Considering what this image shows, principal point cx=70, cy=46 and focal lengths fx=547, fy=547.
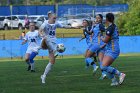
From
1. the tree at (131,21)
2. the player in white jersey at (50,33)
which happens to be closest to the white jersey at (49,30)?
the player in white jersey at (50,33)

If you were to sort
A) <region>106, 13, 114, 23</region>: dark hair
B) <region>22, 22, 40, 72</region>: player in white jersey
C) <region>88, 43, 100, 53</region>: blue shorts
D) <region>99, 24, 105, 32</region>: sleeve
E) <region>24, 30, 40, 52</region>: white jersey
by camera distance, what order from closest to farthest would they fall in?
<region>106, 13, 114, 23</region>: dark hair < <region>99, 24, 105, 32</region>: sleeve < <region>88, 43, 100, 53</region>: blue shorts < <region>22, 22, 40, 72</region>: player in white jersey < <region>24, 30, 40, 52</region>: white jersey

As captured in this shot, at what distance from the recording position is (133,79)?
17219 millimetres

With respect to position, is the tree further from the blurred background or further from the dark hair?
the dark hair

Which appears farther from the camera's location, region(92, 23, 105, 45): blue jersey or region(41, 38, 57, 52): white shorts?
region(92, 23, 105, 45): blue jersey

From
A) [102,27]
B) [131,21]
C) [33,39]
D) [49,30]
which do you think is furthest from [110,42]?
[131,21]

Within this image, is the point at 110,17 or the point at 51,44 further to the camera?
the point at 51,44

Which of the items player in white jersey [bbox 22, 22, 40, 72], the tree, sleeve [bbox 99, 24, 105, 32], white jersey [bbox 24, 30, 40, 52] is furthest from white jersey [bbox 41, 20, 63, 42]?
the tree

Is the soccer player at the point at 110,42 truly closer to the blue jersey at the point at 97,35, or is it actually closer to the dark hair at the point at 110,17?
the dark hair at the point at 110,17

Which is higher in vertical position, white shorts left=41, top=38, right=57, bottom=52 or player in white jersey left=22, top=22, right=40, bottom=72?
white shorts left=41, top=38, right=57, bottom=52

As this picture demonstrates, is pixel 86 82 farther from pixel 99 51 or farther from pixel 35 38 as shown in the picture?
pixel 35 38

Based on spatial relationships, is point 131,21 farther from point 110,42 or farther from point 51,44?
point 110,42

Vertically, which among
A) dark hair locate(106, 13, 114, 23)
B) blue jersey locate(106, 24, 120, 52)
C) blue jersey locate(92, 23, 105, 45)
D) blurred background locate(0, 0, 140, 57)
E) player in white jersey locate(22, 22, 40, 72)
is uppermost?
dark hair locate(106, 13, 114, 23)

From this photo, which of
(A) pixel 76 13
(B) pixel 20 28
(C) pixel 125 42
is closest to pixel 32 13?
(A) pixel 76 13

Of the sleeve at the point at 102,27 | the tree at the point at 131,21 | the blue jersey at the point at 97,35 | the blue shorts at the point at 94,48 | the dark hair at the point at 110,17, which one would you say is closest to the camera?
the dark hair at the point at 110,17
